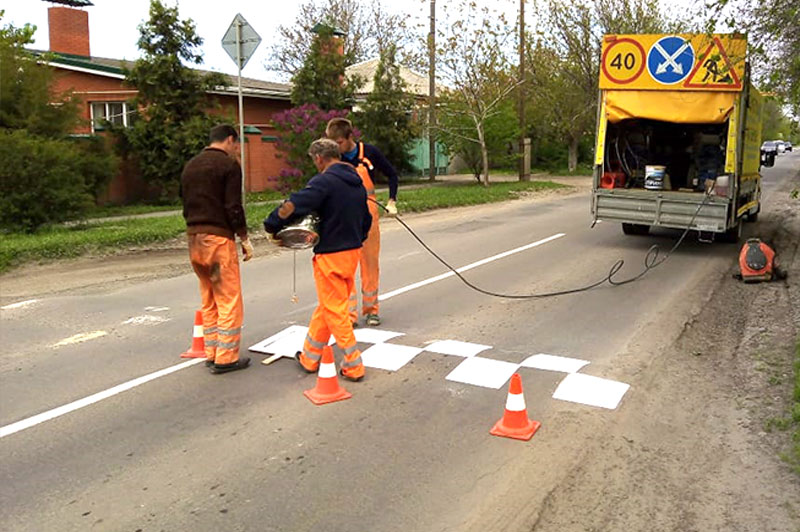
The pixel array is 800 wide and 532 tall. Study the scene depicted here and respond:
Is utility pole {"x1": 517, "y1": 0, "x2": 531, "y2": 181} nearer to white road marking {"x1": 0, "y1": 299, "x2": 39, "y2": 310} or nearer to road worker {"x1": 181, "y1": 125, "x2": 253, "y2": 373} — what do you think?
white road marking {"x1": 0, "y1": 299, "x2": 39, "y2": 310}

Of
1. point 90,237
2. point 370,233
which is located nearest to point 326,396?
point 370,233

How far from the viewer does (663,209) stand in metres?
12.0

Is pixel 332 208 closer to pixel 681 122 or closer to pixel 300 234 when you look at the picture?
pixel 300 234

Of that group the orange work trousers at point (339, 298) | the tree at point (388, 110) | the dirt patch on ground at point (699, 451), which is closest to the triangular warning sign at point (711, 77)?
A: the dirt patch on ground at point (699, 451)

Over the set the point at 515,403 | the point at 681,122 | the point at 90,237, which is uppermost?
the point at 681,122

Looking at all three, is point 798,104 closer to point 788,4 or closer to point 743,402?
point 788,4

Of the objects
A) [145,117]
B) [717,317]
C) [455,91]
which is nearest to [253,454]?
[717,317]

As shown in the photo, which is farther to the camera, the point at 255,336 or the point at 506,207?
the point at 506,207

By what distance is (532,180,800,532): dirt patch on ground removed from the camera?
370 cm

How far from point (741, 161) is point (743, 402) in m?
A: 7.50

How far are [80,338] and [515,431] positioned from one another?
4.52 meters

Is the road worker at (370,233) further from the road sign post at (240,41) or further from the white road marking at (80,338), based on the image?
the road sign post at (240,41)

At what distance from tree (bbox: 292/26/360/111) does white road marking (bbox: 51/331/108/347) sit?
1875 cm

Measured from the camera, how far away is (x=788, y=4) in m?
7.61
